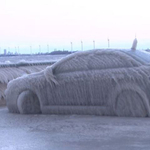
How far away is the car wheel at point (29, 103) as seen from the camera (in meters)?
11.5

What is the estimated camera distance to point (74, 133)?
8516 mm

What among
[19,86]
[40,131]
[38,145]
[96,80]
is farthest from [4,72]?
[38,145]

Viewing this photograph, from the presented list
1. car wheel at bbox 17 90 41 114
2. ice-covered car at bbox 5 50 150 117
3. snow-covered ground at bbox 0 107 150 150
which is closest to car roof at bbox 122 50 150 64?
ice-covered car at bbox 5 50 150 117

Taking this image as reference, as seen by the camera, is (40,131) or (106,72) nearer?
(40,131)

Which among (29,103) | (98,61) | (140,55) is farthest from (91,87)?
(29,103)

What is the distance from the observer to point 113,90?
10.1 metres

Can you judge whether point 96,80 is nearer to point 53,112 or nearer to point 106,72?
point 106,72

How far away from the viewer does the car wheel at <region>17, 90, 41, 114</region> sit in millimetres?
11492

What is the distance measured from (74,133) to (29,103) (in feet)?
10.6

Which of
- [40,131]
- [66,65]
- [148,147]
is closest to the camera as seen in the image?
[148,147]

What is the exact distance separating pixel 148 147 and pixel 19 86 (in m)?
5.28

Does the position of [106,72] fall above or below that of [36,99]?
above

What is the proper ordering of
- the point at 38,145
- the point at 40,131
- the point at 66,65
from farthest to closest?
the point at 66,65
the point at 40,131
the point at 38,145

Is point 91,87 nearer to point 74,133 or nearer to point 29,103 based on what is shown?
point 29,103
